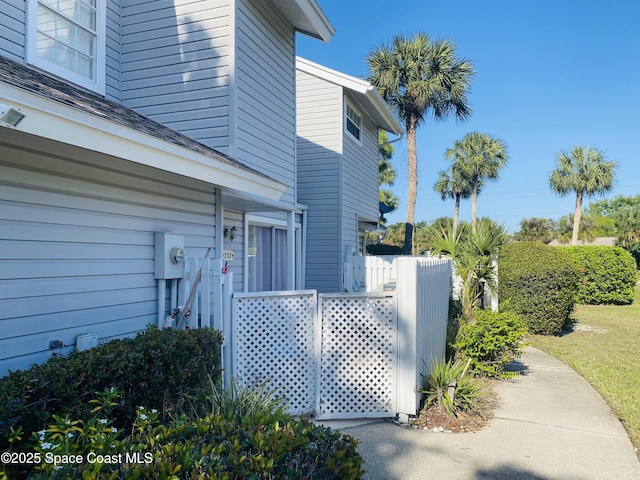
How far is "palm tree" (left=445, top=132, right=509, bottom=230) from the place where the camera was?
38.1 meters

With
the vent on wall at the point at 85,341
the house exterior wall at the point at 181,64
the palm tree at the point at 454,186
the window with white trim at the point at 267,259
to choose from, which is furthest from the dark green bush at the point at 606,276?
the palm tree at the point at 454,186

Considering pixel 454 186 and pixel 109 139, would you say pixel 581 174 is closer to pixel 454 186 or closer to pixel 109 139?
pixel 454 186

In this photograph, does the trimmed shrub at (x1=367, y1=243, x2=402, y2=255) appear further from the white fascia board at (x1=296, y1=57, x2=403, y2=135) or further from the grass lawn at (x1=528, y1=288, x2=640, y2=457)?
the grass lawn at (x1=528, y1=288, x2=640, y2=457)

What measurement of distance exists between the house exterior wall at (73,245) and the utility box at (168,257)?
0.07m

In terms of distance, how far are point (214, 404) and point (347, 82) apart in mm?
10152

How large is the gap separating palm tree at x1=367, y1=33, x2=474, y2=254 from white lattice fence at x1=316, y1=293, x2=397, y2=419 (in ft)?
39.5

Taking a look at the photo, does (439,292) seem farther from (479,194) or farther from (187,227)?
(479,194)

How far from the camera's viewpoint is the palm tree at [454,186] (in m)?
40.1

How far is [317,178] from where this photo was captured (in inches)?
491

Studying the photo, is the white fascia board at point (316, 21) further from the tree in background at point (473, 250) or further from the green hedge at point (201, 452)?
the green hedge at point (201, 452)

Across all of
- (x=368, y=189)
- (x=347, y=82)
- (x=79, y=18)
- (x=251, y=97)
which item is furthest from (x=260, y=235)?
(x=368, y=189)

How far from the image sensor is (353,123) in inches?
533

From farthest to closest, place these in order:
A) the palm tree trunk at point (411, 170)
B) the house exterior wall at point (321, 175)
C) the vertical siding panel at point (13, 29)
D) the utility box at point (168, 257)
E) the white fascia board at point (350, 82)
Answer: the palm tree trunk at point (411, 170), the house exterior wall at point (321, 175), the white fascia board at point (350, 82), the utility box at point (168, 257), the vertical siding panel at point (13, 29)

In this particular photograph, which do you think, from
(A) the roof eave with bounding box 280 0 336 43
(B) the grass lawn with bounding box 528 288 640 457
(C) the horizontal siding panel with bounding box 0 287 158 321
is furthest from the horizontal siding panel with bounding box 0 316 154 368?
(A) the roof eave with bounding box 280 0 336 43
